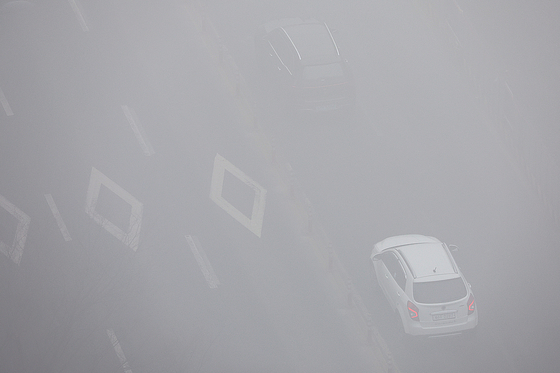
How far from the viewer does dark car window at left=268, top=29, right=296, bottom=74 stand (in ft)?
61.8

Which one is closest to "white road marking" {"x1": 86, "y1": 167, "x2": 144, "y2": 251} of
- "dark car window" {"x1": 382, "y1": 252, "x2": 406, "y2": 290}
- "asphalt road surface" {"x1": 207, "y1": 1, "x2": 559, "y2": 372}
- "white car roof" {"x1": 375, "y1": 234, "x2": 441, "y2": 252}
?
"asphalt road surface" {"x1": 207, "y1": 1, "x2": 559, "y2": 372}

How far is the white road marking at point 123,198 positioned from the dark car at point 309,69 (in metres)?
6.02

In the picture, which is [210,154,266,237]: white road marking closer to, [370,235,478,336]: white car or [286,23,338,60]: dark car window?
[286,23,338,60]: dark car window

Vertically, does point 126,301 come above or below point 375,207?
below

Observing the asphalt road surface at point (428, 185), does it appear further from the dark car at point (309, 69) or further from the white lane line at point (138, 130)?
the white lane line at point (138, 130)

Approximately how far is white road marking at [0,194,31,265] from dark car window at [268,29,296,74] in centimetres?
912

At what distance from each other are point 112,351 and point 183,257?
324 cm

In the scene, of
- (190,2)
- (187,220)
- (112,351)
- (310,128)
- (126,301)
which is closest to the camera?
(112,351)

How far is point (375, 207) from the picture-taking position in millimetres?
17172

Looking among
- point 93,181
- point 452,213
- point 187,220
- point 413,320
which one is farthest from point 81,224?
point 452,213

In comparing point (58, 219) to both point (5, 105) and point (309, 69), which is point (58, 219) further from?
point (309, 69)

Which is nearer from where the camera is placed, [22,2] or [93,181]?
[93,181]

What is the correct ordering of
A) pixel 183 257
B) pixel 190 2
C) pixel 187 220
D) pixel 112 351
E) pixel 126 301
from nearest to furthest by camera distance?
pixel 112 351
pixel 126 301
pixel 183 257
pixel 187 220
pixel 190 2

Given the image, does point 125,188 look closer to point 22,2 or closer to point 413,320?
point 413,320
